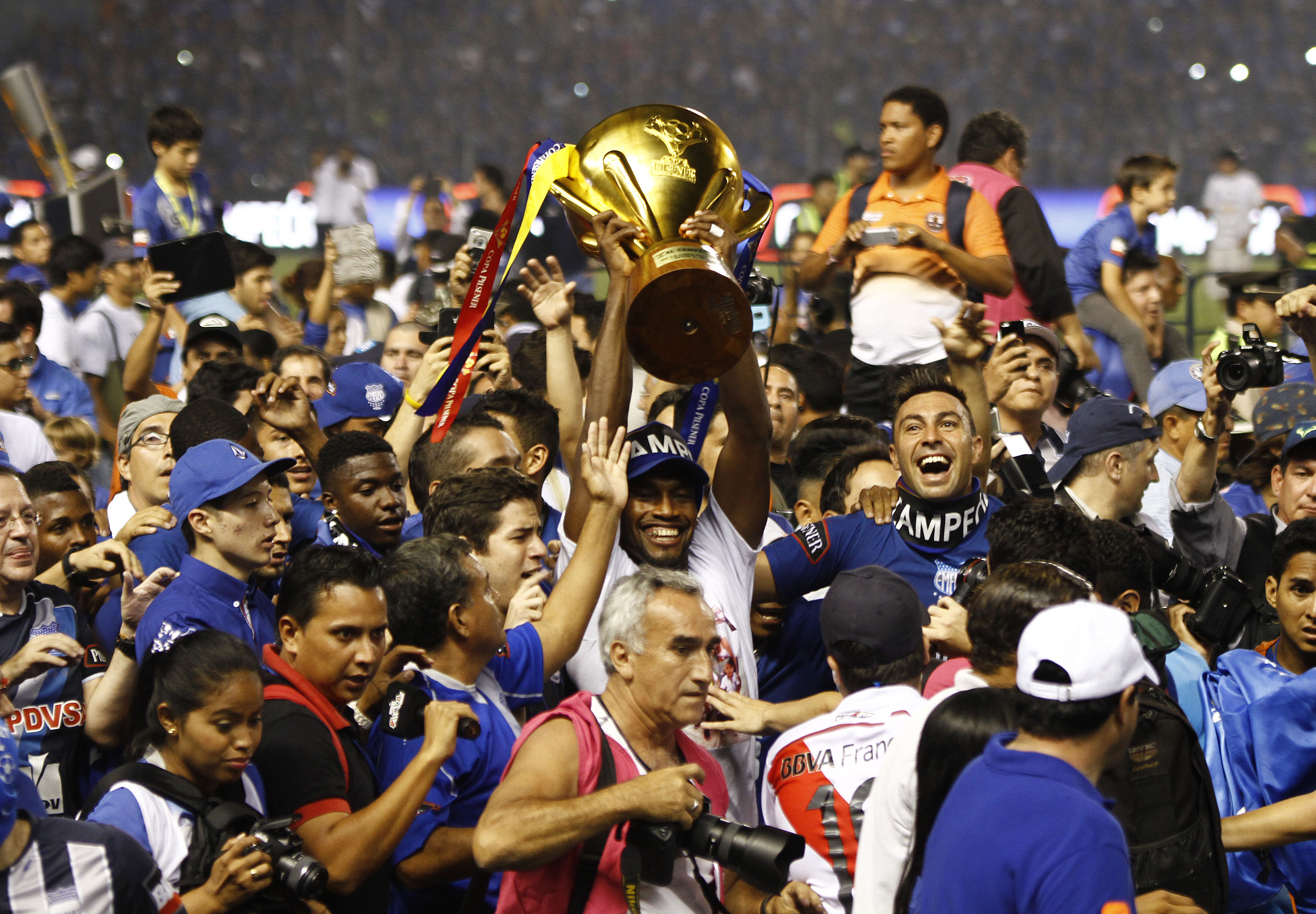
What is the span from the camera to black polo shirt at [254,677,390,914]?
288 cm

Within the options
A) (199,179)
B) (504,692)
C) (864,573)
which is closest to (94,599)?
(504,692)

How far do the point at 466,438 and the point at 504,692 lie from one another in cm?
119

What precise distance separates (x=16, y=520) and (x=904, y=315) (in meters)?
3.75

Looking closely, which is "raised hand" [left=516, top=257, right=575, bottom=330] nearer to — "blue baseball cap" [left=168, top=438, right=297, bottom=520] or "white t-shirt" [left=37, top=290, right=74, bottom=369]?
"blue baseball cap" [left=168, top=438, right=297, bottom=520]

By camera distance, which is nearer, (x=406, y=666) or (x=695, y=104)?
(x=406, y=666)

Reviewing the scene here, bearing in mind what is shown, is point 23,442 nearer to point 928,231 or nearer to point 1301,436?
point 928,231

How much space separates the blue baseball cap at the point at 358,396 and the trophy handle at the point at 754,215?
2.15 meters

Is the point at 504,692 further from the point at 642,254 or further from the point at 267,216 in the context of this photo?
the point at 267,216

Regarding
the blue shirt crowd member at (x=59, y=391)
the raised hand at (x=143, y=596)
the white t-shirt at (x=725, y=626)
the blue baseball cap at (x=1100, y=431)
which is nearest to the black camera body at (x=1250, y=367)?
the blue baseball cap at (x=1100, y=431)

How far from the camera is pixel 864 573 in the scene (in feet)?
9.95

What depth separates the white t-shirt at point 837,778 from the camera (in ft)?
9.13

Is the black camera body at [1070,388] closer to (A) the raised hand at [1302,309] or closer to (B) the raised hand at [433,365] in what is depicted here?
(A) the raised hand at [1302,309]

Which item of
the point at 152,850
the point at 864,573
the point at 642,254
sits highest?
the point at 642,254

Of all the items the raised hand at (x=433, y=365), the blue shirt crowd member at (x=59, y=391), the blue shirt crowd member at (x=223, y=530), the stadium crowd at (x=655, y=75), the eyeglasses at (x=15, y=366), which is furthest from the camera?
the stadium crowd at (x=655, y=75)
